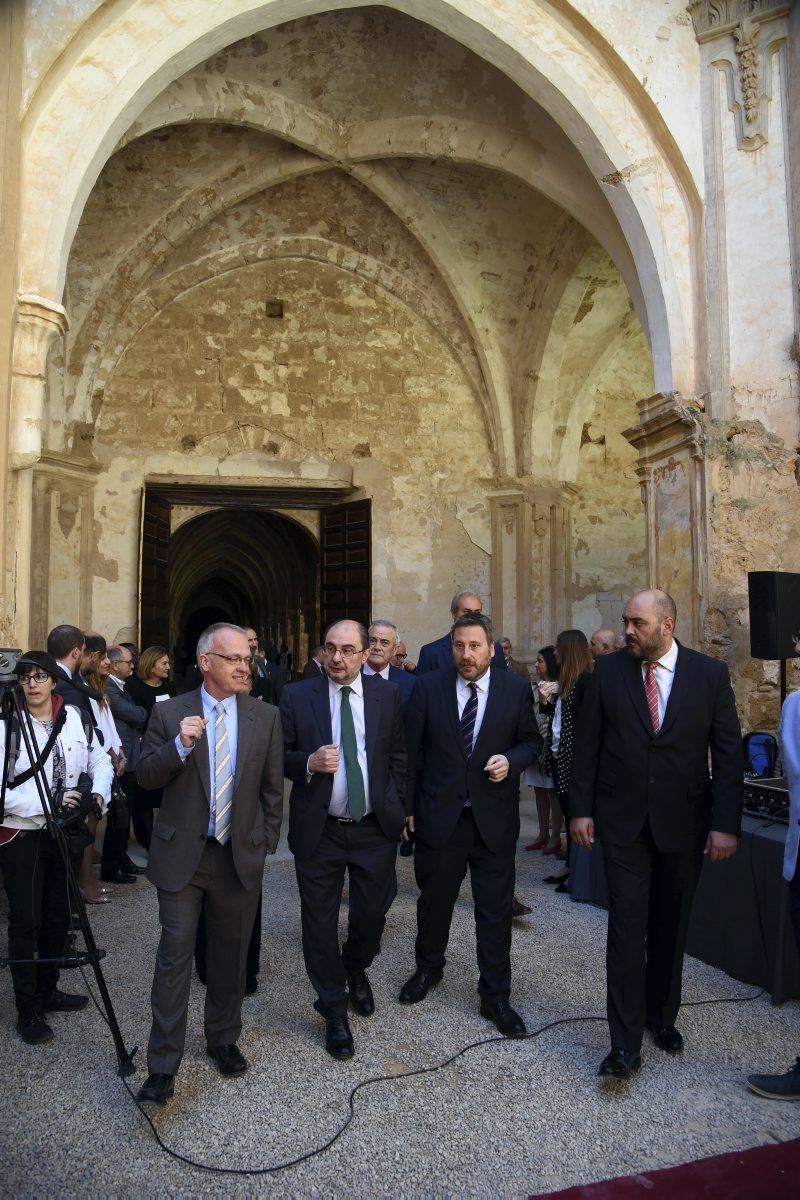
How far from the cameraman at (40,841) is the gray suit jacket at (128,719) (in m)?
1.94

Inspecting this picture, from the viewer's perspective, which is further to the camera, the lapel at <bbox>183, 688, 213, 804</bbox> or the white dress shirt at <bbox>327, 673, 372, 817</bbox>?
the white dress shirt at <bbox>327, 673, 372, 817</bbox>

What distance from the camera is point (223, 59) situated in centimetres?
891

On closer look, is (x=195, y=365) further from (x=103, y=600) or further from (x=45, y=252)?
(x=45, y=252)

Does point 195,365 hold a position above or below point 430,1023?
above

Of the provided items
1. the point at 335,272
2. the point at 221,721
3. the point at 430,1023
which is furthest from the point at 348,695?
the point at 335,272

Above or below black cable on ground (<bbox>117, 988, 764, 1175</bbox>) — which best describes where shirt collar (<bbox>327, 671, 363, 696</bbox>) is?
above

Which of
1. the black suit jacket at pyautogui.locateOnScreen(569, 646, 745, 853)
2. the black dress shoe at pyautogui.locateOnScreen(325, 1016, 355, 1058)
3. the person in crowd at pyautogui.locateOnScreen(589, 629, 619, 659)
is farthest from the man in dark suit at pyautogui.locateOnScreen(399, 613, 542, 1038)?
the person in crowd at pyautogui.locateOnScreen(589, 629, 619, 659)

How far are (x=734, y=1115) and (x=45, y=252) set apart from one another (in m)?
6.46

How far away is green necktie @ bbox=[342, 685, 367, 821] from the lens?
3.48 m

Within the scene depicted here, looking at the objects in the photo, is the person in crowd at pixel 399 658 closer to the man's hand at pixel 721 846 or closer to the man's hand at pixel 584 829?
the man's hand at pixel 584 829

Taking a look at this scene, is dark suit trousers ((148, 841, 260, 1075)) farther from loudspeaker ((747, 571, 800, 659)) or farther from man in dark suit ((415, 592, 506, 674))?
loudspeaker ((747, 571, 800, 659))

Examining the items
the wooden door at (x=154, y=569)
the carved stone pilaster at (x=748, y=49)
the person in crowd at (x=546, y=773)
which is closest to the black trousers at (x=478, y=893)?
the person in crowd at (x=546, y=773)

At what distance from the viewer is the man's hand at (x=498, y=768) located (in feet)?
11.4

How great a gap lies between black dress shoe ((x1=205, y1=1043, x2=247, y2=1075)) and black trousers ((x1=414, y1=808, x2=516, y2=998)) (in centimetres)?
100
